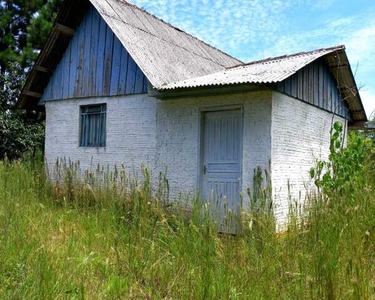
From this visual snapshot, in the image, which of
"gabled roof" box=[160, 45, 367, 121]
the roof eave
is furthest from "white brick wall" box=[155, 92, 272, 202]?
the roof eave

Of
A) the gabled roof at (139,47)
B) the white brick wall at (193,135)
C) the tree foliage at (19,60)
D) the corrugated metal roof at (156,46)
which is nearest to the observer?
the white brick wall at (193,135)

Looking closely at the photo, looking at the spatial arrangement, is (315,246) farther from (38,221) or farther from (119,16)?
(119,16)

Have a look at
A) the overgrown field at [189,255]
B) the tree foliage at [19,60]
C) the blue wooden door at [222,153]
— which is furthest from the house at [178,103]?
the tree foliage at [19,60]

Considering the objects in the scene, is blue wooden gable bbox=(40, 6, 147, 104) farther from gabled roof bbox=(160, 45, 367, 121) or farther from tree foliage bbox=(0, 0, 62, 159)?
tree foliage bbox=(0, 0, 62, 159)

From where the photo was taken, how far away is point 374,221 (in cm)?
397

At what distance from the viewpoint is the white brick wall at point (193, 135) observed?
675cm

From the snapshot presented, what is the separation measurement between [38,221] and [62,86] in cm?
620

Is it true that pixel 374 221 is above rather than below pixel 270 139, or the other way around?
below

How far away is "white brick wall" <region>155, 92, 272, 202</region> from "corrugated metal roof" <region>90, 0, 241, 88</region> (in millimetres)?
806

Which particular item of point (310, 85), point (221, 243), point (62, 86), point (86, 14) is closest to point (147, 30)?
point (86, 14)

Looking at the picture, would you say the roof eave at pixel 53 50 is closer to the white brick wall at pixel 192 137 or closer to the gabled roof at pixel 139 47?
the gabled roof at pixel 139 47

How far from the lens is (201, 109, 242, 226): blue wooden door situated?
7121 mm

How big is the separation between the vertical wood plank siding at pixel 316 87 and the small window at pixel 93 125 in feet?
14.8

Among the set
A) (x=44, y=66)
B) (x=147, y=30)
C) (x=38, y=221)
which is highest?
(x=147, y=30)
